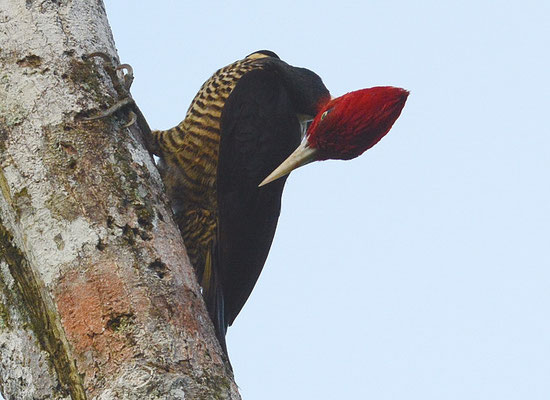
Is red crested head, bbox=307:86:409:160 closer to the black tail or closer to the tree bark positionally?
the black tail

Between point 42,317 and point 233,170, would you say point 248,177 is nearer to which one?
point 233,170

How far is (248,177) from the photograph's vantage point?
3.97 metres

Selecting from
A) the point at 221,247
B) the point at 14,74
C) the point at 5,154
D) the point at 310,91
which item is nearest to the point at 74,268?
the point at 5,154

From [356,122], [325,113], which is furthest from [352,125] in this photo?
[325,113]

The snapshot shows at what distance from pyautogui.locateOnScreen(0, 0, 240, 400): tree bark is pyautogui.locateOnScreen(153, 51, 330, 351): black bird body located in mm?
A: 1181

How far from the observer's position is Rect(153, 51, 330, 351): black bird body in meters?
3.94

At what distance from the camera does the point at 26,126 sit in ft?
8.29

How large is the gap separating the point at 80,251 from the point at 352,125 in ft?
5.44

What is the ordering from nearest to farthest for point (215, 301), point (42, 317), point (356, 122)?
1. point (42, 317)
2. point (356, 122)
3. point (215, 301)

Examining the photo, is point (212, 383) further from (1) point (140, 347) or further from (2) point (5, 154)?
(2) point (5, 154)

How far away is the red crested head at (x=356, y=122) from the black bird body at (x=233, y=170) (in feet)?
1.57

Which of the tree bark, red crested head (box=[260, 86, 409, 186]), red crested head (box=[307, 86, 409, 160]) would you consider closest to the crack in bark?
the tree bark

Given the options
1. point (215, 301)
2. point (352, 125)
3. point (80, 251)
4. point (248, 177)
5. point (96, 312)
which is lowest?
point (96, 312)

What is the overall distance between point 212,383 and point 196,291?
1.28 feet
